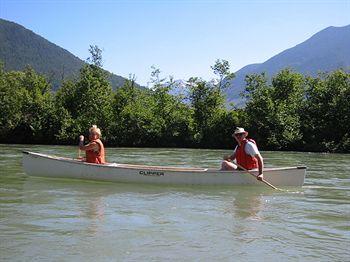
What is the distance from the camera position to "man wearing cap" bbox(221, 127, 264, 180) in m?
12.4

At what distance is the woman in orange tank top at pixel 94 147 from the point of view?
43.0 ft

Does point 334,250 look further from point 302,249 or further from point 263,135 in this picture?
point 263,135

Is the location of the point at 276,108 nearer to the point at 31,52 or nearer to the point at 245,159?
the point at 245,159

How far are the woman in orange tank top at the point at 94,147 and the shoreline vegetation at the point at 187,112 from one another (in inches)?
1067

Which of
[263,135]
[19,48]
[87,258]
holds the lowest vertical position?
[87,258]

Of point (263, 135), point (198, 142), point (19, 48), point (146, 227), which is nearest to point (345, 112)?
point (263, 135)

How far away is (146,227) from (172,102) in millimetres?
39146

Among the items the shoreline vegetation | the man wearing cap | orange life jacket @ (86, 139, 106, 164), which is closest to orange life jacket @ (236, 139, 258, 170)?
the man wearing cap

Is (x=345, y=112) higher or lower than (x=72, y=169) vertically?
higher

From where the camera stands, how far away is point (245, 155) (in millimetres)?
12789

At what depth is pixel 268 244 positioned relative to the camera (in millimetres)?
7293

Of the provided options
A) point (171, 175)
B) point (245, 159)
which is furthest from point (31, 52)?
point (245, 159)

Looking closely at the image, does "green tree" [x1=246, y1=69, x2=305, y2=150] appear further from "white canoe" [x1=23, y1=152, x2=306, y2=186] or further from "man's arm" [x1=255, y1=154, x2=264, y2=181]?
"man's arm" [x1=255, y1=154, x2=264, y2=181]

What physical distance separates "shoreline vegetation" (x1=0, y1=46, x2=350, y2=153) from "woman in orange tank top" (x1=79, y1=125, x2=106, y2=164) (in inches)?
1067
